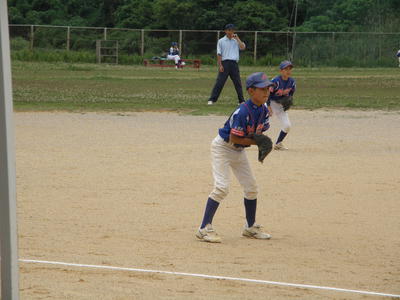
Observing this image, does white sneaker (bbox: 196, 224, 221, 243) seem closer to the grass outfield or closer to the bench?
the grass outfield

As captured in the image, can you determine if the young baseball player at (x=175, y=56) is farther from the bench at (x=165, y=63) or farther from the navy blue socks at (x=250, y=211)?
the navy blue socks at (x=250, y=211)

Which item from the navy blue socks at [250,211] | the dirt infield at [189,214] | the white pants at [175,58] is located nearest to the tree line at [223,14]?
the white pants at [175,58]

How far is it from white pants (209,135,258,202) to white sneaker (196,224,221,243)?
0.28 metres

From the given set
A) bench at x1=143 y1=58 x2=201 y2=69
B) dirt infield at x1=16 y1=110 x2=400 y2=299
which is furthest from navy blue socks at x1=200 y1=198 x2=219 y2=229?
bench at x1=143 y1=58 x2=201 y2=69

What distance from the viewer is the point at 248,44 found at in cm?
5000

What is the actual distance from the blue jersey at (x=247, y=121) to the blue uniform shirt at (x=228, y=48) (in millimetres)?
12300

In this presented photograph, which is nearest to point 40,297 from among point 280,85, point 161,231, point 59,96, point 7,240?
point 7,240

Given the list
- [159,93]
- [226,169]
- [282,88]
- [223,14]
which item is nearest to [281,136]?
[282,88]

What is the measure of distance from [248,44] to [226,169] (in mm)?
42810

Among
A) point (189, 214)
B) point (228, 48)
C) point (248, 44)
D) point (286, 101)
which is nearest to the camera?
point (189, 214)

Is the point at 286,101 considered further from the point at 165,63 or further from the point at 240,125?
the point at 165,63

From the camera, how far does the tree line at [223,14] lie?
52219 millimetres

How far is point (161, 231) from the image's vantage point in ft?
26.4

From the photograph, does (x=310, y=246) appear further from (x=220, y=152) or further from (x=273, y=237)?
(x=220, y=152)
